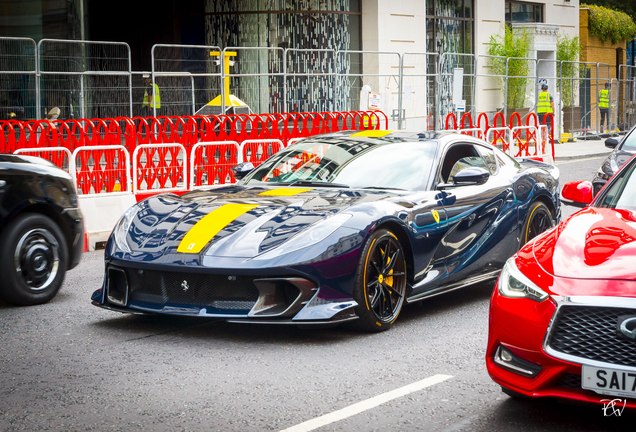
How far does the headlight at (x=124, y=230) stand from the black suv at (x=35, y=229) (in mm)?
1068

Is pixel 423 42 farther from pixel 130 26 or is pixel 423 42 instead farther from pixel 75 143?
pixel 75 143

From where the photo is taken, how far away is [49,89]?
16703 mm

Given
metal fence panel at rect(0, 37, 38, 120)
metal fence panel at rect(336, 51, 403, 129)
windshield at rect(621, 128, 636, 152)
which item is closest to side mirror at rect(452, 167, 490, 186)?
windshield at rect(621, 128, 636, 152)

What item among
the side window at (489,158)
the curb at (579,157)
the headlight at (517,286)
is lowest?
the headlight at (517,286)

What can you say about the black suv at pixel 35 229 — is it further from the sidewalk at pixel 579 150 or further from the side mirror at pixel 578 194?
the sidewalk at pixel 579 150

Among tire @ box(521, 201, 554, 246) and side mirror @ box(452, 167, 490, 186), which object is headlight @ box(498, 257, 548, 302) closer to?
side mirror @ box(452, 167, 490, 186)

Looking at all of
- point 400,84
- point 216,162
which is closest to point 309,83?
point 400,84

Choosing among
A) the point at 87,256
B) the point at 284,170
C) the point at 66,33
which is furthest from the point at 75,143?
the point at 66,33

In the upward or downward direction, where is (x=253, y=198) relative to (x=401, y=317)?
upward

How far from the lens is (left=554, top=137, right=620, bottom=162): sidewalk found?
80.3ft

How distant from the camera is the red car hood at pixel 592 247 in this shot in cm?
390

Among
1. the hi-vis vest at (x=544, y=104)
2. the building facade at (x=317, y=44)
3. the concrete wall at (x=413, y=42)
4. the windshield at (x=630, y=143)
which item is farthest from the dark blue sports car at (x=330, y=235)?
the hi-vis vest at (x=544, y=104)

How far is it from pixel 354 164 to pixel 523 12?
31697mm

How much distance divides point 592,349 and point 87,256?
7.21 metres
